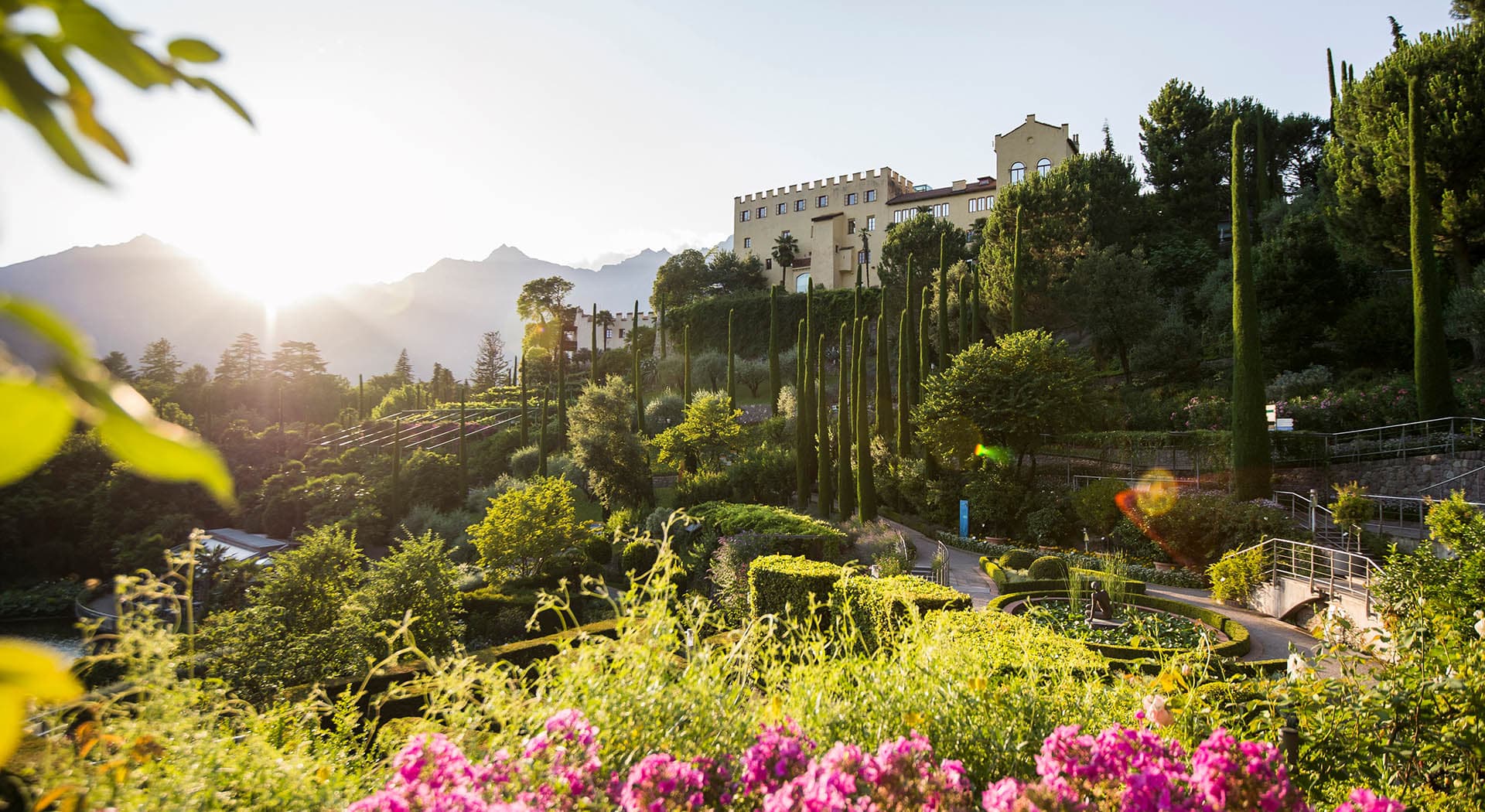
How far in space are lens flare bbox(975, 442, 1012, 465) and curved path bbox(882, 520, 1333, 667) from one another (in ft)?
10.4

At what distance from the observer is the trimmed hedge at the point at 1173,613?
9.88 meters

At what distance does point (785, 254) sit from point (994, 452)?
132 ft

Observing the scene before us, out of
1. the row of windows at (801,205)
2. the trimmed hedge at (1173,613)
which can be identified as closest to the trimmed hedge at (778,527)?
the trimmed hedge at (1173,613)

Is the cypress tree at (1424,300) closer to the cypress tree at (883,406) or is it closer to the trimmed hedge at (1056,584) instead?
the trimmed hedge at (1056,584)

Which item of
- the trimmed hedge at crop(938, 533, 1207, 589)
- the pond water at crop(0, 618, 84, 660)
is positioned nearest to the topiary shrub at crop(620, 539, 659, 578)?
the trimmed hedge at crop(938, 533, 1207, 589)

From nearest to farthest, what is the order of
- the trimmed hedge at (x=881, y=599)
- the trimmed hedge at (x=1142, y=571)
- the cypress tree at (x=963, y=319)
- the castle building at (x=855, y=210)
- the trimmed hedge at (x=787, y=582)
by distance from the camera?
the trimmed hedge at (x=881, y=599) → the trimmed hedge at (x=787, y=582) → the trimmed hedge at (x=1142, y=571) → the cypress tree at (x=963, y=319) → the castle building at (x=855, y=210)

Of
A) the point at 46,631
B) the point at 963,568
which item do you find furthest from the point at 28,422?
the point at 46,631

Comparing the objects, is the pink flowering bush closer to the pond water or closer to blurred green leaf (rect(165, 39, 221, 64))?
blurred green leaf (rect(165, 39, 221, 64))

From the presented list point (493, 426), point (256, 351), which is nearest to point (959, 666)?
point (493, 426)

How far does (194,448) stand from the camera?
1.59ft

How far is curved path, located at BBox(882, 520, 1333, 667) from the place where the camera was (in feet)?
36.5

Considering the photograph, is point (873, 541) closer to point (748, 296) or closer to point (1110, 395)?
point (1110, 395)

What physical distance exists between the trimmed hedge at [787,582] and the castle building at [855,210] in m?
45.0

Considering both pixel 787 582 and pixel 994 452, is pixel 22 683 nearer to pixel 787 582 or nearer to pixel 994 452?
pixel 787 582
